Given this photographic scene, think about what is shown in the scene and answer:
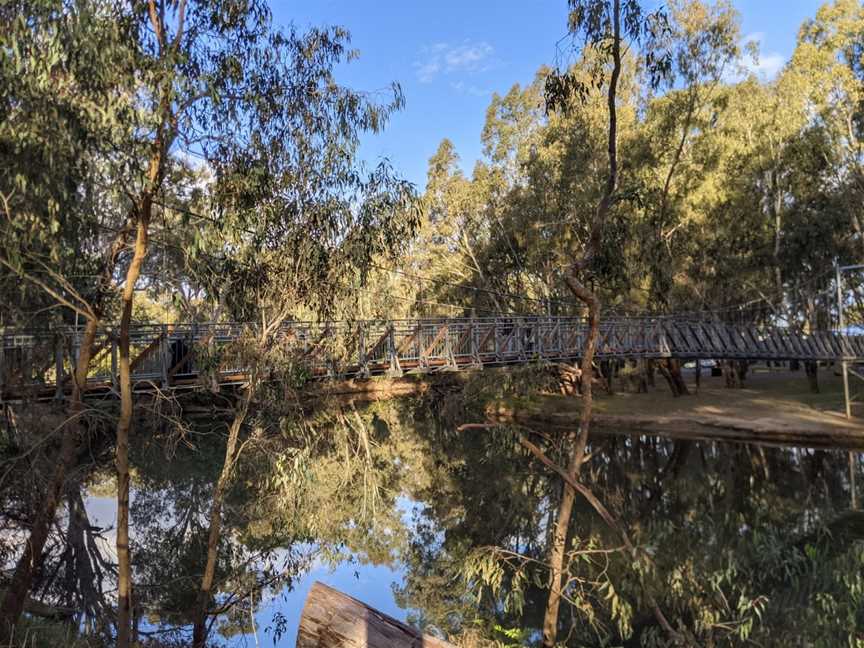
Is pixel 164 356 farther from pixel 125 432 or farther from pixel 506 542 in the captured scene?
pixel 506 542

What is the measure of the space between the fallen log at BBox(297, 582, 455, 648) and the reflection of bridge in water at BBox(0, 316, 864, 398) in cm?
307

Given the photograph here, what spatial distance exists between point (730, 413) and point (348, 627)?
48.8 feet

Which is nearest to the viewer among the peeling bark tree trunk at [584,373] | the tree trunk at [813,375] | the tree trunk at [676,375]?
the peeling bark tree trunk at [584,373]

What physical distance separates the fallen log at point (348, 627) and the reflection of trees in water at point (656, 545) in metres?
1.42

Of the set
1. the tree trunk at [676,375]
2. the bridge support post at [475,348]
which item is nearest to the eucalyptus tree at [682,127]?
the tree trunk at [676,375]

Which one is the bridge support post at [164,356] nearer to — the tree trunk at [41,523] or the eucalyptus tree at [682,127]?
the tree trunk at [41,523]

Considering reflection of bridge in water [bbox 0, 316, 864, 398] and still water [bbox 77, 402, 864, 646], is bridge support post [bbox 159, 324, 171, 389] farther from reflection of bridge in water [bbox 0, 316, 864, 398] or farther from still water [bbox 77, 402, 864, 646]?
still water [bbox 77, 402, 864, 646]

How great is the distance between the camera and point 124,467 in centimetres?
402

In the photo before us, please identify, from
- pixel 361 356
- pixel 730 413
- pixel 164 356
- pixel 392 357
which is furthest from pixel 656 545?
pixel 730 413

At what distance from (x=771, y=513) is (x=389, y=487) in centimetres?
611

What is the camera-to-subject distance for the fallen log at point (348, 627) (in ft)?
7.38

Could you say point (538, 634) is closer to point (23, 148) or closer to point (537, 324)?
point (23, 148)

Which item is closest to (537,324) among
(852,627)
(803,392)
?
(803,392)

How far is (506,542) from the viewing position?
7844 mm
